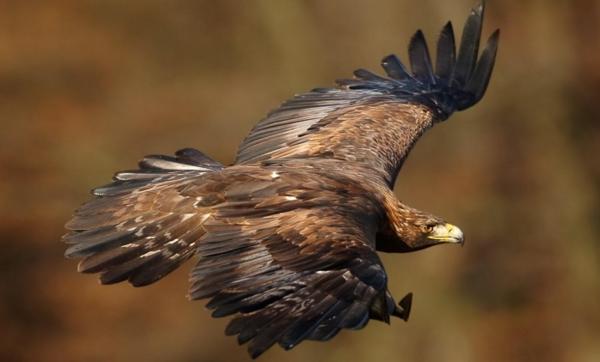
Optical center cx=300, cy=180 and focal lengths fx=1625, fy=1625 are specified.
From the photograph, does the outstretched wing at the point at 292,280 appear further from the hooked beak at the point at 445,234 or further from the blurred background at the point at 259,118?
the blurred background at the point at 259,118

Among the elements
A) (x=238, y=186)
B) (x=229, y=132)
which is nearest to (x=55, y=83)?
(x=229, y=132)

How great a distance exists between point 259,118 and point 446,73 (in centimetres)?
554

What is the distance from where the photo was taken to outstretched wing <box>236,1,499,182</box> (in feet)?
27.3

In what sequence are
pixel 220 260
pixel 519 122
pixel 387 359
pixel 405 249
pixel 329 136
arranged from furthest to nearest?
pixel 519 122 → pixel 387 359 → pixel 329 136 → pixel 405 249 → pixel 220 260

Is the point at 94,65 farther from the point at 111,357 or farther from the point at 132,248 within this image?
the point at 132,248

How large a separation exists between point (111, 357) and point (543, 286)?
4.17m

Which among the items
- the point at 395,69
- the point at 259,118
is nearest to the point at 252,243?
the point at 395,69

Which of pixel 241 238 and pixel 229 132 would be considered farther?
pixel 229 132

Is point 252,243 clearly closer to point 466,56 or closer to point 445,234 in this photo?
point 445,234

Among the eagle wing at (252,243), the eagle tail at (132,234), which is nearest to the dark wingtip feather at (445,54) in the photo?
the eagle wing at (252,243)

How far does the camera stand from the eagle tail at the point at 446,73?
9258mm

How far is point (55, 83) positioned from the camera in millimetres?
15289

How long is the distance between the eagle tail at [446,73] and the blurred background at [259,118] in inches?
196

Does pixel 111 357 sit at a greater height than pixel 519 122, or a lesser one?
lesser
